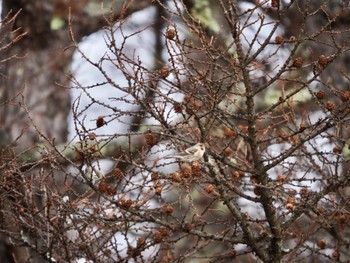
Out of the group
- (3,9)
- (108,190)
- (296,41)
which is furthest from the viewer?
(3,9)

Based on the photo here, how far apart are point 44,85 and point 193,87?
498 centimetres

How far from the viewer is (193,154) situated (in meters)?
3.50

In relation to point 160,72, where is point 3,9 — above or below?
above

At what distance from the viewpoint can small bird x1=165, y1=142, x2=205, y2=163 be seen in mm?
3467

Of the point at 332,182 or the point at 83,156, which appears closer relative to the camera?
the point at 83,156

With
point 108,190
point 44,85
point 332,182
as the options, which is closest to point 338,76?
point 44,85

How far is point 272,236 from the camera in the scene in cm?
373

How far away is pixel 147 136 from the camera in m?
3.70

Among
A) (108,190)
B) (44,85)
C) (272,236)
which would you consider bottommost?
→ (272,236)

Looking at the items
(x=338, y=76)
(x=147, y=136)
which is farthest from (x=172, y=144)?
(x=338, y=76)

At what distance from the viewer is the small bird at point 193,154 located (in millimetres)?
3467

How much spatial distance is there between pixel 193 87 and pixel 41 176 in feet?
3.81

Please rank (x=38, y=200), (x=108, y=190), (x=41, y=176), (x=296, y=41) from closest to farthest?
(x=296, y=41)
(x=108, y=190)
(x=41, y=176)
(x=38, y=200)

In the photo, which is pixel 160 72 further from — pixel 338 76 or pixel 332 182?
pixel 338 76
